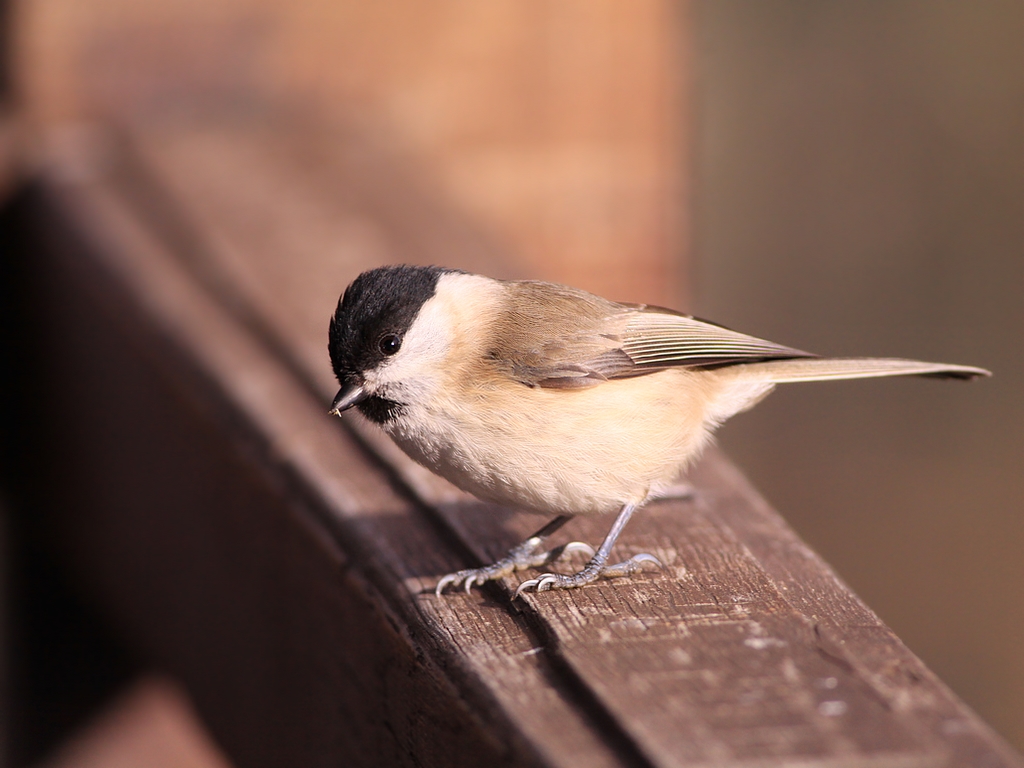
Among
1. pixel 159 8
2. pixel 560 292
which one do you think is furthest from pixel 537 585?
pixel 159 8

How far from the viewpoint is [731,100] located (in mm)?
6273

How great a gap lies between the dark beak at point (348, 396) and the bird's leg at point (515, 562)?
0.35 metres

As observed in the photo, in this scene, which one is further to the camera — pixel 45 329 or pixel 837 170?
pixel 837 170

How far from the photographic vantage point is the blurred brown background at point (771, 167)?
3.07m

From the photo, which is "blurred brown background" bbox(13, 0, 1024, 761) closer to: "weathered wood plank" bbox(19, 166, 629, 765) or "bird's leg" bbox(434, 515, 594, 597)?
"weathered wood plank" bbox(19, 166, 629, 765)

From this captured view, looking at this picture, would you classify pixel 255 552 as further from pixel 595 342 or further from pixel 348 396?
pixel 595 342

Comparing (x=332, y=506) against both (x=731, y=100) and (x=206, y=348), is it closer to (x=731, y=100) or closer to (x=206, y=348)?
(x=206, y=348)

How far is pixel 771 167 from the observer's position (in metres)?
6.22

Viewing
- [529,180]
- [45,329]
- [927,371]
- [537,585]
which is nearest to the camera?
[537,585]

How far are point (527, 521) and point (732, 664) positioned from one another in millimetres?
788

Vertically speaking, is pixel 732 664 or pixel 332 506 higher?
pixel 332 506

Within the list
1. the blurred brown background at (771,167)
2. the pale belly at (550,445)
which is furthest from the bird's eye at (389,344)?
the blurred brown background at (771,167)

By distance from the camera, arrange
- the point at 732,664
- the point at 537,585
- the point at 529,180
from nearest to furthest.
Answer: the point at 732,664 → the point at 537,585 → the point at 529,180

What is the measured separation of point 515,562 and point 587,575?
11 cm
